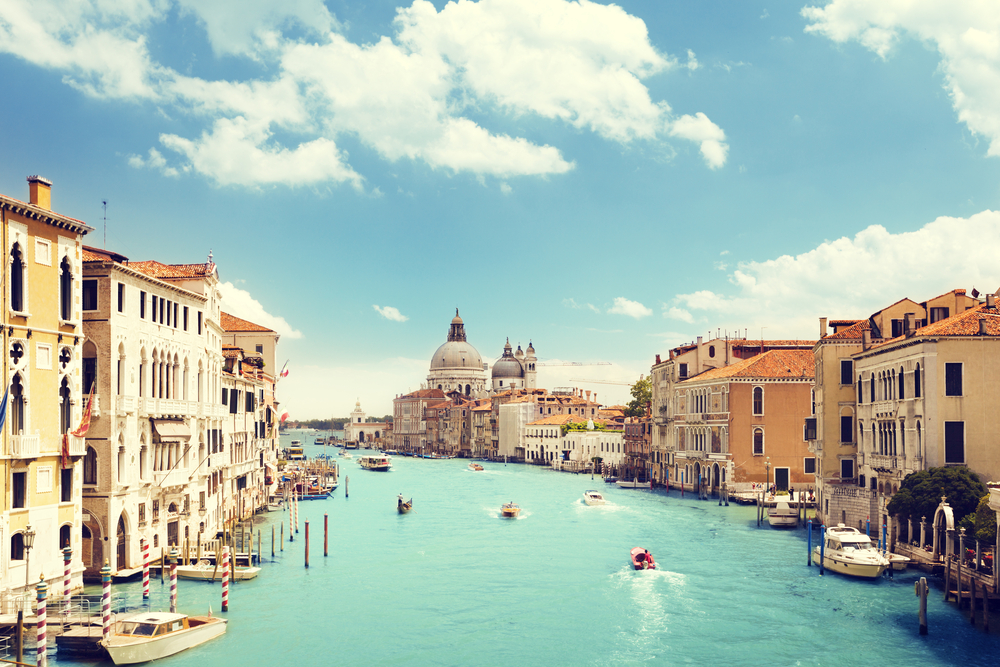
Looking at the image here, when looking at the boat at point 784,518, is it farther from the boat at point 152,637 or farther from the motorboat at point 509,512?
the boat at point 152,637

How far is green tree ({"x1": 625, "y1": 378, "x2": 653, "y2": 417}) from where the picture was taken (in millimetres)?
83500

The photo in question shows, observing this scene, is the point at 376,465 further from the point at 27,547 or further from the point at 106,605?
the point at 106,605

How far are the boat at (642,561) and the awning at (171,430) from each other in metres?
13.4

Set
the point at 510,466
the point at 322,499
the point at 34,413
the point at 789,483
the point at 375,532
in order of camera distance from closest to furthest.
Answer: the point at 34,413 < the point at 375,532 < the point at 789,483 < the point at 322,499 < the point at 510,466

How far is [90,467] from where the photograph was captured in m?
22.0

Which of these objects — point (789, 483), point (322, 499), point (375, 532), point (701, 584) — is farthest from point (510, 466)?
point (701, 584)

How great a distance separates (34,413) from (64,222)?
4.05 metres

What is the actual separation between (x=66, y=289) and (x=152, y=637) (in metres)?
7.77

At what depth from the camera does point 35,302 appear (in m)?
19.2

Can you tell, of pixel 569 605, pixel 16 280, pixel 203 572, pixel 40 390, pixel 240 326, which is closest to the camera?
pixel 16 280

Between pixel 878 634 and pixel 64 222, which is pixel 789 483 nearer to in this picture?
pixel 878 634

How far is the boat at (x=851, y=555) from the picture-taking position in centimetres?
2492

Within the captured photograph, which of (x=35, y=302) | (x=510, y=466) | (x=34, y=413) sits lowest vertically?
(x=510, y=466)

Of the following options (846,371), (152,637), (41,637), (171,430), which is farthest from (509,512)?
(41,637)
